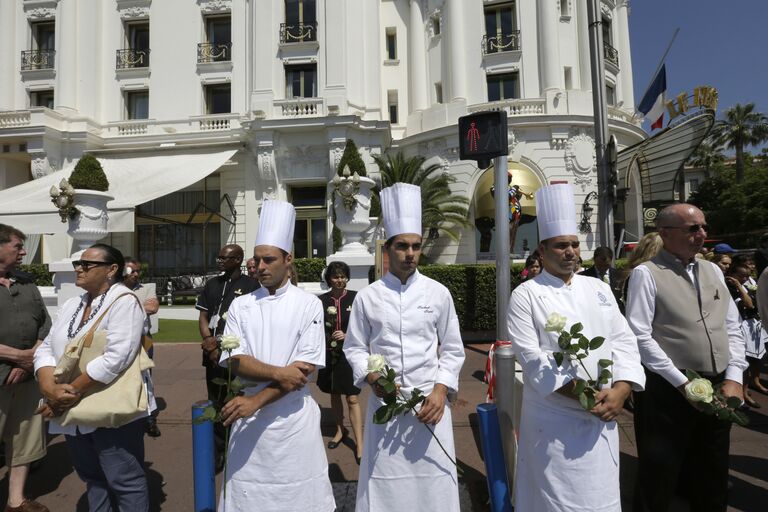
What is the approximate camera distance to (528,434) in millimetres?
2396

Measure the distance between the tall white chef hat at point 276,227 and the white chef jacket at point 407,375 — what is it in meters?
0.63

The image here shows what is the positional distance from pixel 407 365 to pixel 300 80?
18.7 metres

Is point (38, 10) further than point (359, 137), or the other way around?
point (38, 10)

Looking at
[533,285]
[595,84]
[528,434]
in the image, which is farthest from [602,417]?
[595,84]

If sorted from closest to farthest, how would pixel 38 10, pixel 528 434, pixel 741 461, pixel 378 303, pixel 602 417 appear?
pixel 602 417
pixel 528 434
pixel 378 303
pixel 741 461
pixel 38 10

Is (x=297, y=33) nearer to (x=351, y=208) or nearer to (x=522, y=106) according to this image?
(x=522, y=106)

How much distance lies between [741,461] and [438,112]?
1674 centimetres

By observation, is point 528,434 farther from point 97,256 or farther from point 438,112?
point 438,112

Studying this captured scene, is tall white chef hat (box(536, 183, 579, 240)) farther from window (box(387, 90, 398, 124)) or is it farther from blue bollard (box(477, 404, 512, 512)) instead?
window (box(387, 90, 398, 124))

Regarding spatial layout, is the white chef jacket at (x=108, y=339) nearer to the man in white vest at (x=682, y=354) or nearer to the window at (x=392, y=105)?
the man in white vest at (x=682, y=354)

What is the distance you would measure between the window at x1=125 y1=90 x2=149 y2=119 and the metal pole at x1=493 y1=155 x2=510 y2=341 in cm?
2059

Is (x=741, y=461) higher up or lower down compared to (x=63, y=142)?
lower down

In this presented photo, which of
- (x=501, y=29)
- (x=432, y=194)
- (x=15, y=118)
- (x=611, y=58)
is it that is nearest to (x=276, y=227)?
(x=432, y=194)

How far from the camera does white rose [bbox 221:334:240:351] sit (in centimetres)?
230
